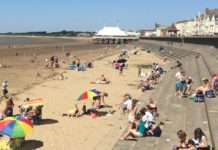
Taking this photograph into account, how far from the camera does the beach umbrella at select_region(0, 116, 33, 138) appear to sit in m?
10.6

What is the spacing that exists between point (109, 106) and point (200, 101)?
14.3 feet

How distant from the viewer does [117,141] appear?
11156 millimetres

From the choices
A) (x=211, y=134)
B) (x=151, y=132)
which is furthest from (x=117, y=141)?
(x=211, y=134)

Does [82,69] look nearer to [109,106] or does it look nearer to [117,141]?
[109,106]

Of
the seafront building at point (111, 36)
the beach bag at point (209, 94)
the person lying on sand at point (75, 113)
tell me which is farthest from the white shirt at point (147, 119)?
the seafront building at point (111, 36)

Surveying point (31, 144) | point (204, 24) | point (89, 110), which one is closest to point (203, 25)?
point (204, 24)

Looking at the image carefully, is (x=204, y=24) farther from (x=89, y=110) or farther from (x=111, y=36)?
(x=89, y=110)

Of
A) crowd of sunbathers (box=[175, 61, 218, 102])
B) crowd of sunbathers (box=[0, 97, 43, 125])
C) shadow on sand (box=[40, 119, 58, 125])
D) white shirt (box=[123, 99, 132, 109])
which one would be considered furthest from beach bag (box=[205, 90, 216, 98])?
crowd of sunbathers (box=[0, 97, 43, 125])

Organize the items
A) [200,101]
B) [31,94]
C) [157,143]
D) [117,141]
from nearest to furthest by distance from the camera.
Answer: [157,143]
[117,141]
[200,101]
[31,94]

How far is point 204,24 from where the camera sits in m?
121

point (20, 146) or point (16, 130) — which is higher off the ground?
point (16, 130)

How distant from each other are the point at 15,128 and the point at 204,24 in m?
116

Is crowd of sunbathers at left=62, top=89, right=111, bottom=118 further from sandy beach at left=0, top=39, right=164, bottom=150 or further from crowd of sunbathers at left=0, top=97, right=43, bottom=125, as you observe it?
crowd of sunbathers at left=0, top=97, right=43, bottom=125

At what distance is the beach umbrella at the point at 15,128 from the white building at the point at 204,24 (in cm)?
9049
